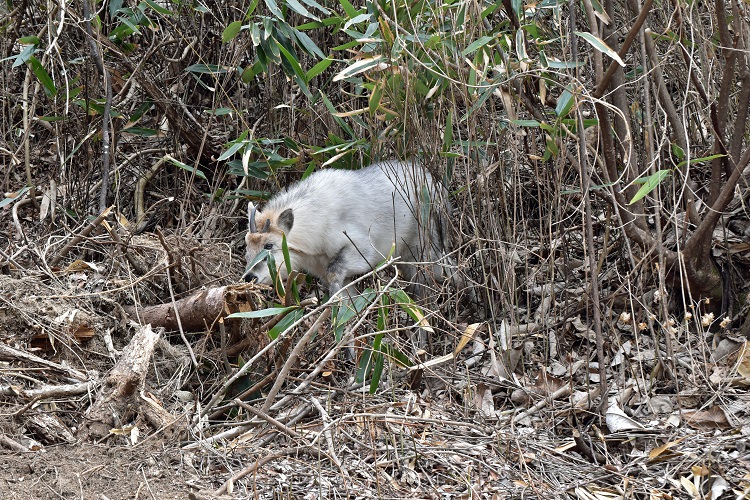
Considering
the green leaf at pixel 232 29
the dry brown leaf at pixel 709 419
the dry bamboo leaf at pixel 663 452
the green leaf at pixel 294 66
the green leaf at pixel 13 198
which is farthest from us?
the green leaf at pixel 13 198

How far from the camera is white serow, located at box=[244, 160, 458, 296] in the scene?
5840 millimetres

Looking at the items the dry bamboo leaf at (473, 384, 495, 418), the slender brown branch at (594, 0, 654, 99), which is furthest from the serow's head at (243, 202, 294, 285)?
the slender brown branch at (594, 0, 654, 99)

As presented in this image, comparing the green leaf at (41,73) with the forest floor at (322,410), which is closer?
the forest floor at (322,410)

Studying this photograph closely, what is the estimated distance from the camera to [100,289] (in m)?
5.05

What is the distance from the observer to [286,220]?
575 cm

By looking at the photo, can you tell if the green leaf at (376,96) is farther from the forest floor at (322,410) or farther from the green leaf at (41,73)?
the green leaf at (41,73)

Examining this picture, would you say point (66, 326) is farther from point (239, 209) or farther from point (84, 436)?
point (239, 209)

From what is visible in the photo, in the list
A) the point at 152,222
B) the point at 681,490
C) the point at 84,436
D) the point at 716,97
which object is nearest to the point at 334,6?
the point at 152,222

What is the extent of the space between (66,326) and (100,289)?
1.98 ft

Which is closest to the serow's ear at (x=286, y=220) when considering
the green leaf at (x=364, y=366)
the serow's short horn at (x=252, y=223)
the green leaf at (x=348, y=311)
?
the serow's short horn at (x=252, y=223)

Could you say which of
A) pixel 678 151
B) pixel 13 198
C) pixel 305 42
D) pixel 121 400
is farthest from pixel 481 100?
pixel 13 198

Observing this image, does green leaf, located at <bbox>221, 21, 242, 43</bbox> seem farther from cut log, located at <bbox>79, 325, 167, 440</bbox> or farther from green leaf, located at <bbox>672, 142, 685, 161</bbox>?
green leaf, located at <bbox>672, 142, 685, 161</bbox>

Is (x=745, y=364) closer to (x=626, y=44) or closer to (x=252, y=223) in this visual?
(x=626, y=44)

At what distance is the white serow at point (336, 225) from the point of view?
19.2 feet
